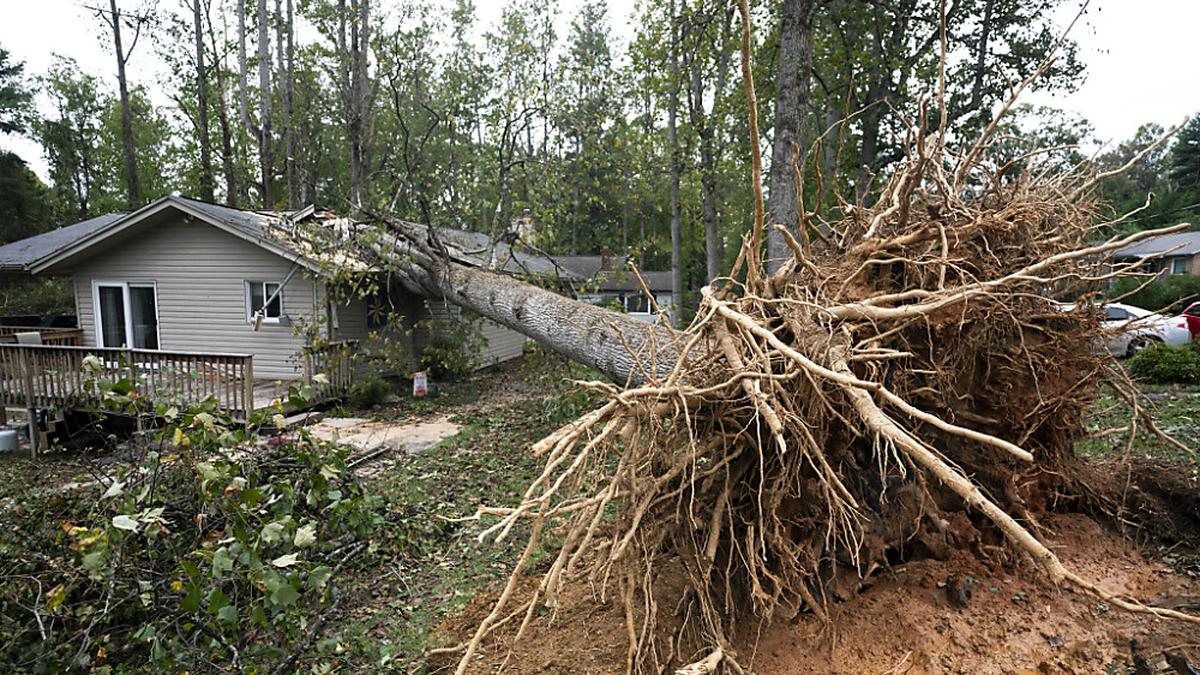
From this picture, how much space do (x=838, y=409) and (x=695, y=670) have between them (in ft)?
4.03

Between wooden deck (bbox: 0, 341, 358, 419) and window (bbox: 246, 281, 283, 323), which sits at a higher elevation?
window (bbox: 246, 281, 283, 323)

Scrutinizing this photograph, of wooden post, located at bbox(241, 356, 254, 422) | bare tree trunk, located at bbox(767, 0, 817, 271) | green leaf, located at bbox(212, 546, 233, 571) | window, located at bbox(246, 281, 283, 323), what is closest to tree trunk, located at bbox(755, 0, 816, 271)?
bare tree trunk, located at bbox(767, 0, 817, 271)

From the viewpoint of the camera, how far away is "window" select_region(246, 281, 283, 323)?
11.8m

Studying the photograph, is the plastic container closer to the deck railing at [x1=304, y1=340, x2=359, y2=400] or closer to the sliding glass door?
the sliding glass door

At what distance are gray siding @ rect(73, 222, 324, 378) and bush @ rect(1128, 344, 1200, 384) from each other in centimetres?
1408

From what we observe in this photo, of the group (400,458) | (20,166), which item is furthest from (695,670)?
(20,166)

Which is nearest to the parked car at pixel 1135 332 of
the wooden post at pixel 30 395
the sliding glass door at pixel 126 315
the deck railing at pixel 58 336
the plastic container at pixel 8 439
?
the wooden post at pixel 30 395

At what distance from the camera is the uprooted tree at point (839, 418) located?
2396 millimetres

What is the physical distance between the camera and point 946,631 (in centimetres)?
279

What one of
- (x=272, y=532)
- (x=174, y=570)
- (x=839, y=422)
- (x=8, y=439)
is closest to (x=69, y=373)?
(x=8, y=439)

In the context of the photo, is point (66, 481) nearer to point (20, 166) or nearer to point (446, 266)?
point (446, 266)

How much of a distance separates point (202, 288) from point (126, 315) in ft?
6.37

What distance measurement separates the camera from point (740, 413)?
2.67 metres

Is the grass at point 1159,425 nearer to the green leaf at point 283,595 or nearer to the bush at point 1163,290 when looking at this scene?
the green leaf at point 283,595
